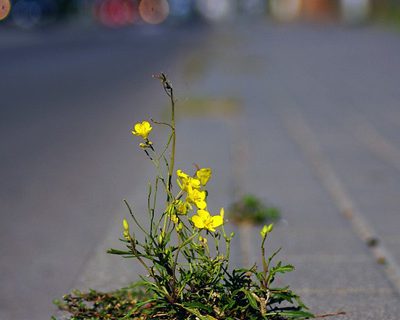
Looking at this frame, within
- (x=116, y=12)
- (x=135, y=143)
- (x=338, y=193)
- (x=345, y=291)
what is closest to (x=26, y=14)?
(x=116, y=12)

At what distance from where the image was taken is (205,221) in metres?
3.54

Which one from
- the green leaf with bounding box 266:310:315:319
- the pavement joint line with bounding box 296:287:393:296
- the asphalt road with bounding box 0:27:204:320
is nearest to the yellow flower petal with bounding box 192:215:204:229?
the green leaf with bounding box 266:310:315:319

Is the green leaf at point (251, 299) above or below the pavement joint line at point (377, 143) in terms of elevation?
below

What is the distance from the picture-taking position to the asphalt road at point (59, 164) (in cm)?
555

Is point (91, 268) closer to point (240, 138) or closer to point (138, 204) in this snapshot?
point (138, 204)

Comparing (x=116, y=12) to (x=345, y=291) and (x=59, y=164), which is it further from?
(x=345, y=291)

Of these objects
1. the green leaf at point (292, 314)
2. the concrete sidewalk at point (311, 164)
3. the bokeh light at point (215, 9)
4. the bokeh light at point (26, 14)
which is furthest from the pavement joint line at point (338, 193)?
the bokeh light at point (215, 9)

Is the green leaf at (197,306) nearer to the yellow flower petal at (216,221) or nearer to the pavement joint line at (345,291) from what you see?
the yellow flower petal at (216,221)

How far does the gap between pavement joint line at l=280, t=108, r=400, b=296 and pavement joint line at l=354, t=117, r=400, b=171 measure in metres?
0.55

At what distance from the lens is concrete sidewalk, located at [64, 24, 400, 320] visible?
4949 millimetres

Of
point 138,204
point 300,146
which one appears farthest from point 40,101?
point 138,204

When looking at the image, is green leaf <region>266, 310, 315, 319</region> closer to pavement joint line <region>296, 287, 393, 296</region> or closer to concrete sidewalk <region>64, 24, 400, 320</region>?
concrete sidewalk <region>64, 24, 400, 320</region>

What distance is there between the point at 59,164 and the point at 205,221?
6.20 meters

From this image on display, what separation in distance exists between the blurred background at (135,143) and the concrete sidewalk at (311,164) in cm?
3
